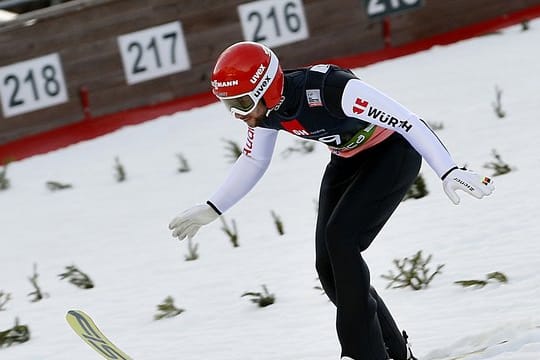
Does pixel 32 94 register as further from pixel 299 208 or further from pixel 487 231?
pixel 487 231

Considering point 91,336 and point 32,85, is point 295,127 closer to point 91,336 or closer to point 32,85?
point 91,336

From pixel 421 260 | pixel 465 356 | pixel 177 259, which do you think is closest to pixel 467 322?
pixel 465 356

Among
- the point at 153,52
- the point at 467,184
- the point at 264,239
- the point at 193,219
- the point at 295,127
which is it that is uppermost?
the point at 295,127

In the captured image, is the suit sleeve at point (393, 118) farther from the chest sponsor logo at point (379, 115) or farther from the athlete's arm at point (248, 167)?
the athlete's arm at point (248, 167)

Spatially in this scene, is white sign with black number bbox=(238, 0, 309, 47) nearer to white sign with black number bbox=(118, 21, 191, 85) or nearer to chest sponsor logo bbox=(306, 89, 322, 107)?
white sign with black number bbox=(118, 21, 191, 85)

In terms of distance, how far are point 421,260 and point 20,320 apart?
2.34m

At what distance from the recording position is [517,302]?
5.62 m

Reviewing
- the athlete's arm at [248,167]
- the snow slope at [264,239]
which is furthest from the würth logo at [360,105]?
the snow slope at [264,239]

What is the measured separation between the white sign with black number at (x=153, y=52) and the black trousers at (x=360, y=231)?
22.0 feet

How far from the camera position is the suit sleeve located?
4566mm

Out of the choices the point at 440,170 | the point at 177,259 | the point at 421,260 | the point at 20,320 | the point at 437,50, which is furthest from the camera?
the point at 437,50

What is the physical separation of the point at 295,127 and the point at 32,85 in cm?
673

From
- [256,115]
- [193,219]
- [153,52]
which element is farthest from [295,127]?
[153,52]

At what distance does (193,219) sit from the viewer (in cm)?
510
